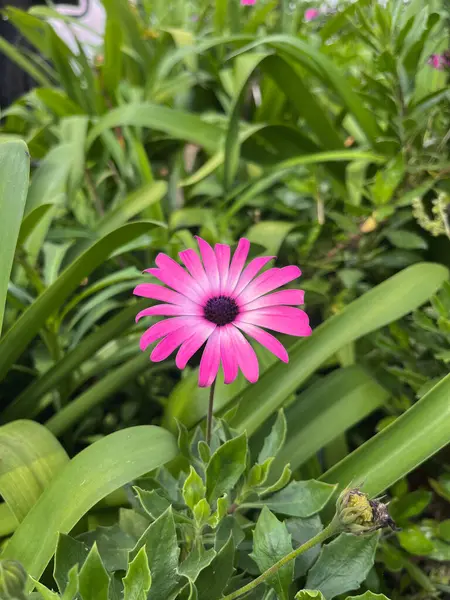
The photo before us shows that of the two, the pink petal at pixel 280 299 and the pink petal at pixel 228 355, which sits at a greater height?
the pink petal at pixel 280 299

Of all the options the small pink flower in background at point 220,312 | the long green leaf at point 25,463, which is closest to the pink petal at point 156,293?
the small pink flower in background at point 220,312

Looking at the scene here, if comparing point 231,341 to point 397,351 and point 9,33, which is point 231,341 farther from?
point 9,33

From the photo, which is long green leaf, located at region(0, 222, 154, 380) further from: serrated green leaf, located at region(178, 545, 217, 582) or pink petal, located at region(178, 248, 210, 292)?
serrated green leaf, located at region(178, 545, 217, 582)

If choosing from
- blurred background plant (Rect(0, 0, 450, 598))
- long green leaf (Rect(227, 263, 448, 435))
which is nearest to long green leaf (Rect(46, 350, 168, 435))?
blurred background plant (Rect(0, 0, 450, 598))

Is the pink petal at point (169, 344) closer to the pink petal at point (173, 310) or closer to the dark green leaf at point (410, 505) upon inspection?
the pink petal at point (173, 310)

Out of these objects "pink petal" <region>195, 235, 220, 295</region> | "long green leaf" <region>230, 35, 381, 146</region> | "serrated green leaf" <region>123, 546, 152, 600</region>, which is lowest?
"serrated green leaf" <region>123, 546, 152, 600</region>

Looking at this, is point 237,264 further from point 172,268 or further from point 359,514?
point 359,514

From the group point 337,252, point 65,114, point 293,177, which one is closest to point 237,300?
point 337,252
